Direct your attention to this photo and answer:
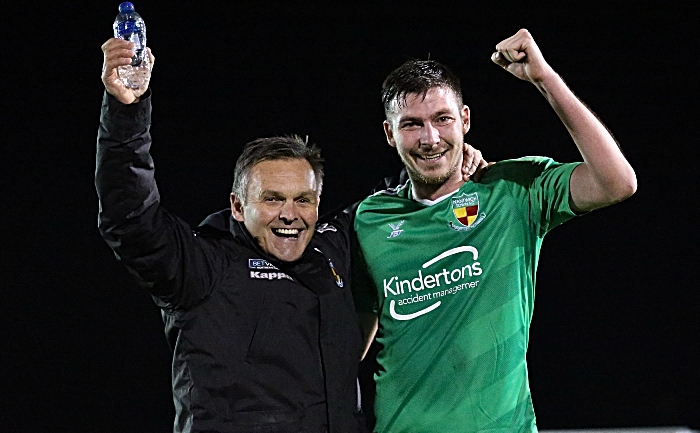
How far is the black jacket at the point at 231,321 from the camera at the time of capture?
1.70 m

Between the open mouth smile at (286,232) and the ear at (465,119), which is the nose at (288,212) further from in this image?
the ear at (465,119)

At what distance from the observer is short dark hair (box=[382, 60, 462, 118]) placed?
206 centimetres

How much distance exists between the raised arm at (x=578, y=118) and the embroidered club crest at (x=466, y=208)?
280 mm

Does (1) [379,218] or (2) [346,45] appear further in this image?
(2) [346,45]

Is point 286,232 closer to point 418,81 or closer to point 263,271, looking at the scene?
point 263,271

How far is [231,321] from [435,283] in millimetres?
442

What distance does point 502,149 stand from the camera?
172 inches

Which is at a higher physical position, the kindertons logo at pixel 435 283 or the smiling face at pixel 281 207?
the smiling face at pixel 281 207

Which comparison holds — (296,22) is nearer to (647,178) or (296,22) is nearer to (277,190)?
(647,178)

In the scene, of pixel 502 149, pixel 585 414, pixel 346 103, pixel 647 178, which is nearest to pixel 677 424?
pixel 585 414

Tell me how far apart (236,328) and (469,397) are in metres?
0.49

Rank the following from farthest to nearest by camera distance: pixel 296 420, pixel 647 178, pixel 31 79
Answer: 1. pixel 647 178
2. pixel 31 79
3. pixel 296 420

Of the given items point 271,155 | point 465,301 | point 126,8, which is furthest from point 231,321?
point 126,8

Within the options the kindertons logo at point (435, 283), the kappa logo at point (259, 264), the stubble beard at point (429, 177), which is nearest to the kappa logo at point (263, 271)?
the kappa logo at point (259, 264)
